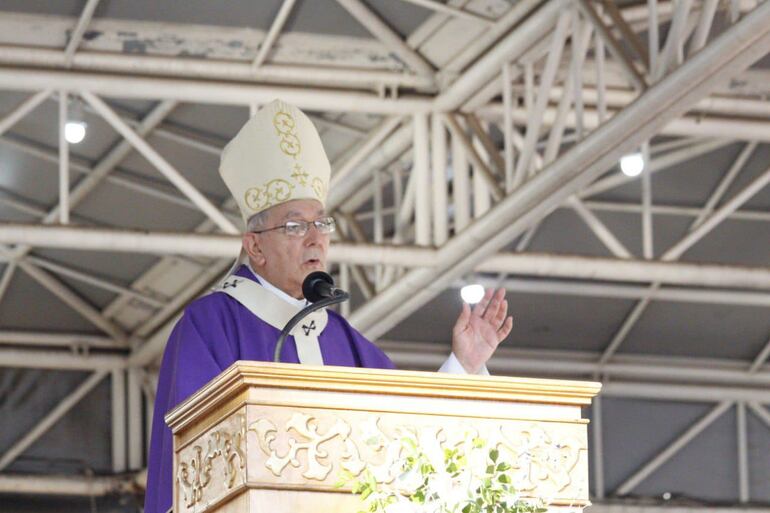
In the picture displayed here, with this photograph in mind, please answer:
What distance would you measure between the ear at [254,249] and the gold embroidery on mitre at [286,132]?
445 millimetres

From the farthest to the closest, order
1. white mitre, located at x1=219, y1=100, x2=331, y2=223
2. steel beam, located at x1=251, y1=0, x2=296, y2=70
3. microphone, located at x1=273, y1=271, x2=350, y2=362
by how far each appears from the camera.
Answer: steel beam, located at x1=251, y1=0, x2=296, y2=70
white mitre, located at x1=219, y1=100, x2=331, y2=223
microphone, located at x1=273, y1=271, x2=350, y2=362

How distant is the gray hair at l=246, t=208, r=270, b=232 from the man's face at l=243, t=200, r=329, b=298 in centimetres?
1

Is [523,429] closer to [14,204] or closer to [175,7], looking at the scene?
[175,7]

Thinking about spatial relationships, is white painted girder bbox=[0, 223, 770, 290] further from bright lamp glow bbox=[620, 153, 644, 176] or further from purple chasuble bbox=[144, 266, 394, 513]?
purple chasuble bbox=[144, 266, 394, 513]

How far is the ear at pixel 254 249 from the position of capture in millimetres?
4703

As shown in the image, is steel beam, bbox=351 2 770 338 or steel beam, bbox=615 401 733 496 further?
steel beam, bbox=615 401 733 496

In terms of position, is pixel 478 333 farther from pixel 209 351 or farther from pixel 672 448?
pixel 672 448

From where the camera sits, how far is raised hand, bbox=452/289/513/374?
436 cm

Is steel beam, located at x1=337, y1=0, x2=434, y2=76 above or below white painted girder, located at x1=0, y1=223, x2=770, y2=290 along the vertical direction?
above

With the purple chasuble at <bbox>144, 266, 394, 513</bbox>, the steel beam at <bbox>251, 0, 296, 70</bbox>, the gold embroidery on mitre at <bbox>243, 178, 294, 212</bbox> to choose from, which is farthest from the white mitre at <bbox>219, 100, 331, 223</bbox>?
the steel beam at <bbox>251, 0, 296, 70</bbox>

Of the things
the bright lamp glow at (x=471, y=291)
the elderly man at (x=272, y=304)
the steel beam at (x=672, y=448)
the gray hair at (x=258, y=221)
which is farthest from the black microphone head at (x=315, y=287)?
the steel beam at (x=672, y=448)

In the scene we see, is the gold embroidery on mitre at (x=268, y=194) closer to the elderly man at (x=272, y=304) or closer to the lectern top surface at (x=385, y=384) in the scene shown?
the elderly man at (x=272, y=304)

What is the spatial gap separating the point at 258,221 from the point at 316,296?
67cm

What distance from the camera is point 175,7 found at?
10.3 m
